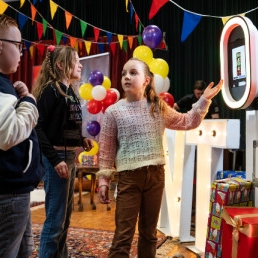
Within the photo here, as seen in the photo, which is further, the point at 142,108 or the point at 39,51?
the point at 39,51

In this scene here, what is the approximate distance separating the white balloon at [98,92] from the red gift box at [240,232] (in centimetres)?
326

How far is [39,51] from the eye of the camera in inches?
286

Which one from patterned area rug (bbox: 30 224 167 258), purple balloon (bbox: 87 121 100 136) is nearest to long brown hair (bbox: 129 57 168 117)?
patterned area rug (bbox: 30 224 167 258)

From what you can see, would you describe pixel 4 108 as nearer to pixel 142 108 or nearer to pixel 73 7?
pixel 142 108

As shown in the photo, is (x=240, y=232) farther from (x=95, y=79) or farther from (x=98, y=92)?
(x=95, y=79)

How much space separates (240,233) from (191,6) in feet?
16.9

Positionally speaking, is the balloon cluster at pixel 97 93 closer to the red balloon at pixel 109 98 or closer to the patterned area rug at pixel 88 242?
the red balloon at pixel 109 98

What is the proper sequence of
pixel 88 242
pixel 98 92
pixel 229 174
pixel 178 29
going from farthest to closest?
pixel 178 29
pixel 98 92
pixel 88 242
pixel 229 174

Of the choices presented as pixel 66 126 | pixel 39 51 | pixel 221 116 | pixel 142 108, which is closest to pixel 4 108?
pixel 66 126

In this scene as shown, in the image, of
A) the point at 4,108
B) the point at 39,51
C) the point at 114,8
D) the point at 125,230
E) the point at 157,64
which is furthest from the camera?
the point at 39,51

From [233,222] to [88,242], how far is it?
178 cm

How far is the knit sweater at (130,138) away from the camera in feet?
5.81

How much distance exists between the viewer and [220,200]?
1.80 m

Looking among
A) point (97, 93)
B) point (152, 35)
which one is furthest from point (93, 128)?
point (152, 35)
